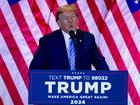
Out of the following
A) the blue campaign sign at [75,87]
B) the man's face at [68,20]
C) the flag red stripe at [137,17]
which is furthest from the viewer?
the flag red stripe at [137,17]

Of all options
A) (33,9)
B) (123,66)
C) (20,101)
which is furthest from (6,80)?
(123,66)

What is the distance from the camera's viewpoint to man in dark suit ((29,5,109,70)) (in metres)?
2.75

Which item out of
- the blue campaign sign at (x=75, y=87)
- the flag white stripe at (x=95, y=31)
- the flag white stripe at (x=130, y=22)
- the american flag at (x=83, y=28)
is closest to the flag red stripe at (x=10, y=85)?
the american flag at (x=83, y=28)

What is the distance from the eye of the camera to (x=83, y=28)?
4066 mm

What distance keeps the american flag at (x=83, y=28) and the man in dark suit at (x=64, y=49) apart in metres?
1.20

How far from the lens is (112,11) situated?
13.2 feet

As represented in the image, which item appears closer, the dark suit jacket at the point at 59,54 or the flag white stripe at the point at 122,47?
the dark suit jacket at the point at 59,54

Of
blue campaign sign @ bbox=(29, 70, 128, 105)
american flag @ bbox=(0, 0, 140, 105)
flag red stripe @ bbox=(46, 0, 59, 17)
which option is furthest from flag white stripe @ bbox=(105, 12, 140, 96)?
blue campaign sign @ bbox=(29, 70, 128, 105)

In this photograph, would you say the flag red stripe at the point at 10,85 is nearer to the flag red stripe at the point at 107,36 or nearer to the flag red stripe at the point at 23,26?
the flag red stripe at the point at 23,26

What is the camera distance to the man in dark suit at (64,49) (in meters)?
2.75

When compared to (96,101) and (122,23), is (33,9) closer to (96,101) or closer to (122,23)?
(122,23)

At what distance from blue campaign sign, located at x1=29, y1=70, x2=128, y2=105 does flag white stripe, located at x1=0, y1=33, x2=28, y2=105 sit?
1803 millimetres

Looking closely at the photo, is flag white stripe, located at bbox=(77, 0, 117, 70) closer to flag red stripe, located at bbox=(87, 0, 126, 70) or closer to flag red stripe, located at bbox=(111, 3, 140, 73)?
flag red stripe, located at bbox=(87, 0, 126, 70)

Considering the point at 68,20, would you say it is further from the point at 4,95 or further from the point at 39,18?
the point at 4,95
